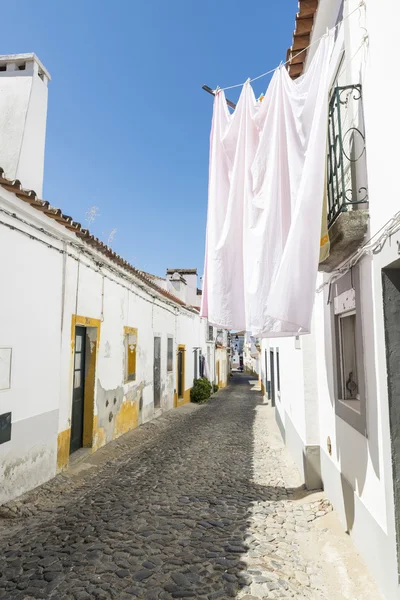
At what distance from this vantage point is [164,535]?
12.7ft

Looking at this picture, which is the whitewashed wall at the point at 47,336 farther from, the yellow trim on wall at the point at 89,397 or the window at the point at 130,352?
the window at the point at 130,352

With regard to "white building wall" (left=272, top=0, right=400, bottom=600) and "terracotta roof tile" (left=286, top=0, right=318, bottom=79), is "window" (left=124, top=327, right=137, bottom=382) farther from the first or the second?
"terracotta roof tile" (left=286, top=0, right=318, bottom=79)

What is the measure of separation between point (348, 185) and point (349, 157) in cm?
26

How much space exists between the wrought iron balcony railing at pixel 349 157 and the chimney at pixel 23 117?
4597 mm

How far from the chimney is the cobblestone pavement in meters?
4.59

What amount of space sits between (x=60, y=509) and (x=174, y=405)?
9.90 m

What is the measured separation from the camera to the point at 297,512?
179 inches

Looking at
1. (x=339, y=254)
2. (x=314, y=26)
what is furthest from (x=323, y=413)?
(x=314, y=26)

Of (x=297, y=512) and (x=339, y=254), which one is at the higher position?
(x=339, y=254)

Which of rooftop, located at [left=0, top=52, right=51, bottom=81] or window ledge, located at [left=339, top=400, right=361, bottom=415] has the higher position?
rooftop, located at [left=0, top=52, right=51, bottom=81]

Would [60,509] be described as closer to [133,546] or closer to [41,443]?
[41,443]

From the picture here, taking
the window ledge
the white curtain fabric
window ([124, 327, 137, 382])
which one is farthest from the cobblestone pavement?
window ([124, 327, 137, 382])

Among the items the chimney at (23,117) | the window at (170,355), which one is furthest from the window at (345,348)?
A: the window at (170,355)

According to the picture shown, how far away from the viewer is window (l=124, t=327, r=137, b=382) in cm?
906
